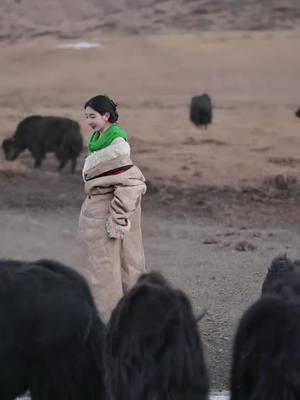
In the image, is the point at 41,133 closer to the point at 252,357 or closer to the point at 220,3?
the point at 252,357

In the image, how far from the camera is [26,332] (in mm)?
4629

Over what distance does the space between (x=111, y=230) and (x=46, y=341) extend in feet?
6.08

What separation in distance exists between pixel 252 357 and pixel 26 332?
1.08 m

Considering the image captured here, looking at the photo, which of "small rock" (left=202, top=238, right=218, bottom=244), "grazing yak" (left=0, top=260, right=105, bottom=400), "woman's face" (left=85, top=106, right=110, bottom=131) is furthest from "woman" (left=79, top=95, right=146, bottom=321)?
"small rock" (left=202, top=238, right=218, bottom=244)

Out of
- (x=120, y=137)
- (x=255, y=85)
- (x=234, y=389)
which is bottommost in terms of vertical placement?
(x=255, y=85)

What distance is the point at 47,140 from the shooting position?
18953mm

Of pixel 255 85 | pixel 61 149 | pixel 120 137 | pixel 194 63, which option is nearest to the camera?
pixel 120 137

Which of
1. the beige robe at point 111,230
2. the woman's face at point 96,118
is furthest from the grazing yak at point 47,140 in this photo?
the woman's face at point 96,118

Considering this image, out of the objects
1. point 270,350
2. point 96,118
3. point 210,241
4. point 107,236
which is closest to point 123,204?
point 107,236

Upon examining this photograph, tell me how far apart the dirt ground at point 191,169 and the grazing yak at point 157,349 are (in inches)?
81.5

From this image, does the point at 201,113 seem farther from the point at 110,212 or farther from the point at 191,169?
the point at 110,212

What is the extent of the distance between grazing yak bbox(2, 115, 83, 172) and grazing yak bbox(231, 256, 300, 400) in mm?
13533

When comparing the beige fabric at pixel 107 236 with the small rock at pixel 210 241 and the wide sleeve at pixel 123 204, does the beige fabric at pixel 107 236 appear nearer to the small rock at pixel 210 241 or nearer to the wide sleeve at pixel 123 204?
the wide sleeve at pixel 123 204

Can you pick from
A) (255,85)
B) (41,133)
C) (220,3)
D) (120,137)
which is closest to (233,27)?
(220,3)
